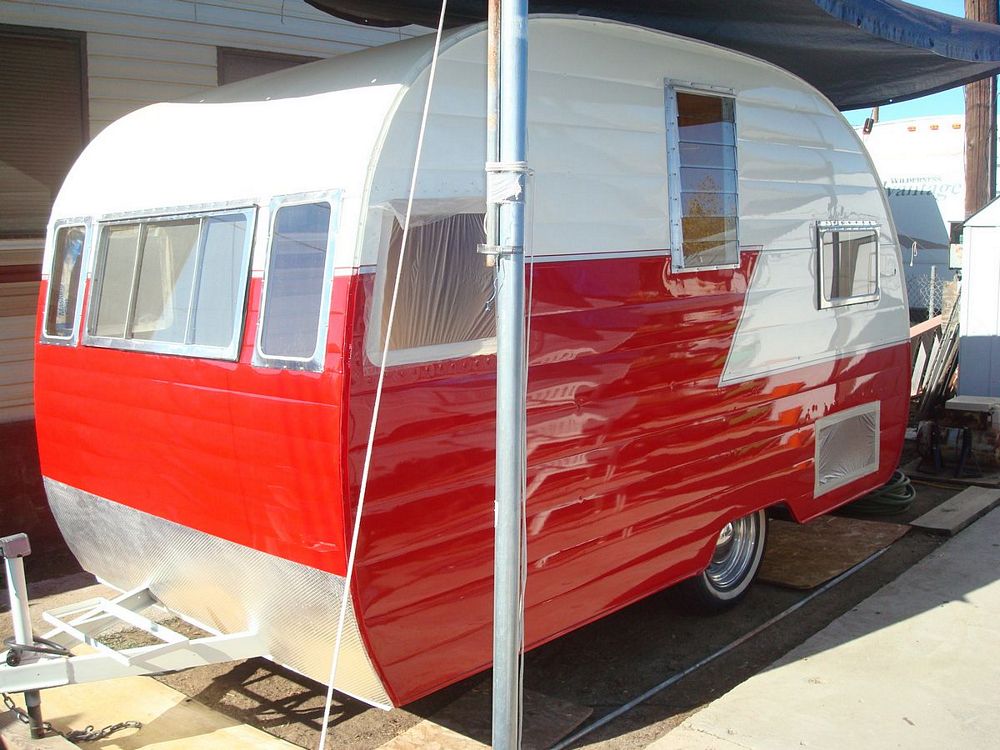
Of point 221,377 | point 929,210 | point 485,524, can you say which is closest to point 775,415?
point 485,524

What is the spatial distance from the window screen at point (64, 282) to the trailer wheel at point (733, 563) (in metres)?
3.49

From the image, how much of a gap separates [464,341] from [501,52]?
3.78 ft

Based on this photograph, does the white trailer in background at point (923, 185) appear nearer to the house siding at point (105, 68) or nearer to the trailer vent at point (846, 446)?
the trailer vent at point (846, 446)

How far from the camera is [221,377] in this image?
12.7ft

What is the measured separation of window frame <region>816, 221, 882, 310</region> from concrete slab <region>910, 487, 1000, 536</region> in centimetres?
172

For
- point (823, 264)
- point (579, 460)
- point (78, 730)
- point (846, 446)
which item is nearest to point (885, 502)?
point (846, 446)

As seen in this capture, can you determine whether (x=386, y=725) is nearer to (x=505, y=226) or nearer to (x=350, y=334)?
(x=350, y=334)

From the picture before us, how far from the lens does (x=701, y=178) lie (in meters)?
4.95

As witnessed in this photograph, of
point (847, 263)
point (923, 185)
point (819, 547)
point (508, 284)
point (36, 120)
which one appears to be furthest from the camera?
point (923, 185)

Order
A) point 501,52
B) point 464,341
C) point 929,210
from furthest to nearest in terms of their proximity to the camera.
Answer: point 929,210
point 464,341
point 501,52

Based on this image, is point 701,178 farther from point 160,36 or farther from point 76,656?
point 160,36

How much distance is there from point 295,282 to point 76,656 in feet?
5.94

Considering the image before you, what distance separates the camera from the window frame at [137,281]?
3.84 m

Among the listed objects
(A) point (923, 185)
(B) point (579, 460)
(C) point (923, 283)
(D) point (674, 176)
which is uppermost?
(A) point (923, 185)
